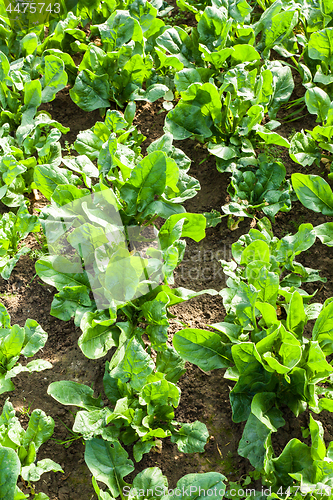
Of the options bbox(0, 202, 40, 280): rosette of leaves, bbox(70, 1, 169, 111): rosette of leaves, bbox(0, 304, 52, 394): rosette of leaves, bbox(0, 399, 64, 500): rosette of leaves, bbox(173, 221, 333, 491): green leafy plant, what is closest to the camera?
bbox(0, 399, 64, 500): rosette of leaves

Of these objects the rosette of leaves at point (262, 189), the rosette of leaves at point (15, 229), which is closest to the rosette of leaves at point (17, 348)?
the rosette of leaves at point (15, 229)

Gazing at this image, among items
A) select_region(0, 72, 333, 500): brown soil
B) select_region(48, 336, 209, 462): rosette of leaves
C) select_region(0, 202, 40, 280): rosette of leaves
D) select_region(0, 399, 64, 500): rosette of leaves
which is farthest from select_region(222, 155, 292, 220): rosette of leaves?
select_region(0, 399, 64, 500): rosette of leaves

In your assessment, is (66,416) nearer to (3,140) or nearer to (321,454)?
(321,454)

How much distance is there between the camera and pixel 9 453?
179cm

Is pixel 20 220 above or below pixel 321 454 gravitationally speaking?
above

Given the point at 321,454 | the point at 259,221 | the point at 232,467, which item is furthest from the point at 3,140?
the point at 321,454

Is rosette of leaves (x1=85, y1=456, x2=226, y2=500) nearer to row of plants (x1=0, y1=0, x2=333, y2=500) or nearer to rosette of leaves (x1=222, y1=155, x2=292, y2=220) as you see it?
row of plants (x1=0, y1=0, x2=333, y2=500)

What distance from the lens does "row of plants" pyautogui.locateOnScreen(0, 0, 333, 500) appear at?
1.95 metres

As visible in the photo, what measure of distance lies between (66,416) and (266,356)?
1042 mm

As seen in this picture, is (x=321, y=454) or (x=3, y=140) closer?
(x=321, y=454)

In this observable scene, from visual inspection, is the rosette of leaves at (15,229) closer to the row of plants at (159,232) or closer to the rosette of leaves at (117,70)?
the row of plants at (159,232)

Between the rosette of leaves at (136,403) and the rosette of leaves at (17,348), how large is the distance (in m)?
0.22

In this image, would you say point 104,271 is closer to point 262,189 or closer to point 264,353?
point 264,353

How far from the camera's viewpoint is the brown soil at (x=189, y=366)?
80.8 inches
